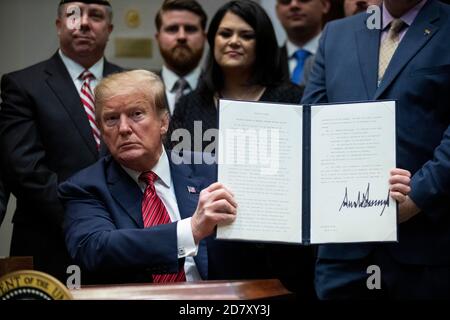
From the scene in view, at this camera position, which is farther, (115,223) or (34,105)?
(34,105)

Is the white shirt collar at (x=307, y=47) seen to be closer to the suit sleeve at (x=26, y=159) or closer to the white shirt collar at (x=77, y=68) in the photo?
the white shirt collar at (x=77, y=68)

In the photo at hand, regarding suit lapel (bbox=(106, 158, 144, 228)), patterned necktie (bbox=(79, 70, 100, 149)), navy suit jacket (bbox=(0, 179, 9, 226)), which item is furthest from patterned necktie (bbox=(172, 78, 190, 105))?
suit lapel (bbox=(106, 158, 144, 228))

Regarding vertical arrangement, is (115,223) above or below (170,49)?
below

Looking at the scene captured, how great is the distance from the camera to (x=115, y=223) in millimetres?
2857

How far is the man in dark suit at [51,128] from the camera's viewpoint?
11.4ft

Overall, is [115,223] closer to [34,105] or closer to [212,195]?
[212,195]

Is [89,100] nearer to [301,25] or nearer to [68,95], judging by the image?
[68,95]

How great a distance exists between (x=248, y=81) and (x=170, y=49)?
627 mm

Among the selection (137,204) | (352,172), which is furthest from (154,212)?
(352,172)

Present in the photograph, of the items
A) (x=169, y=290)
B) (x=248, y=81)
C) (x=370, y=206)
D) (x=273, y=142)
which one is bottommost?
(x=169, y=290)

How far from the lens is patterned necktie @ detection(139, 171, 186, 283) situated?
2.83m

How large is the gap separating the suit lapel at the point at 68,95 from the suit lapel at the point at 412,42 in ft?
4.12

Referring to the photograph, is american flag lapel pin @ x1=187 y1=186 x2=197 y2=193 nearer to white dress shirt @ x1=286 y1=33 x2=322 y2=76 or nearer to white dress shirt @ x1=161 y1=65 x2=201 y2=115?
white dress shirt @ x1=161 y1=65 x2=201 y2=115

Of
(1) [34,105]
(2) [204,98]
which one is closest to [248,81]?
(2) [204,98]
